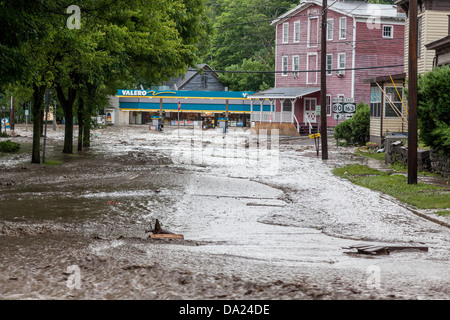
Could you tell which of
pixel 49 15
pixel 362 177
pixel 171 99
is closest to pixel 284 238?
pixel 49 15

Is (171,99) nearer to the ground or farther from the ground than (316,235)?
farther from the ground

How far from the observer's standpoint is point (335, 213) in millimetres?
13617

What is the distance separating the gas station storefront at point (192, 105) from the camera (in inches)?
3219

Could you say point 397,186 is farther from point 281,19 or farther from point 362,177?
point 281,19

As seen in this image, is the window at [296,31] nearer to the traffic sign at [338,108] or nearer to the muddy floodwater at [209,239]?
the traffic sign at [338,108]

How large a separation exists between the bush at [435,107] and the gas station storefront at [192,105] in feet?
197

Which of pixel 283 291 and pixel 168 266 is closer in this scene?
pixel 283 291

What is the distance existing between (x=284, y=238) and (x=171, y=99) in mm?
74711

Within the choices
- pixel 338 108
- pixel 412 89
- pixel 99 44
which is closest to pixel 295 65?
pixel 338 108

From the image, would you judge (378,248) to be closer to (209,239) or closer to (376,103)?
(209,239)

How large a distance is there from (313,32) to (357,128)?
21.0 meters

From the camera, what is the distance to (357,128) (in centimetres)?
→ 4125

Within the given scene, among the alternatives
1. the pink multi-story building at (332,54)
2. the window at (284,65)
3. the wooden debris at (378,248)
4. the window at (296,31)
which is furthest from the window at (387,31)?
the wooden debris at (378,248)

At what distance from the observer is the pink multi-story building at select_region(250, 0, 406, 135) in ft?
183
